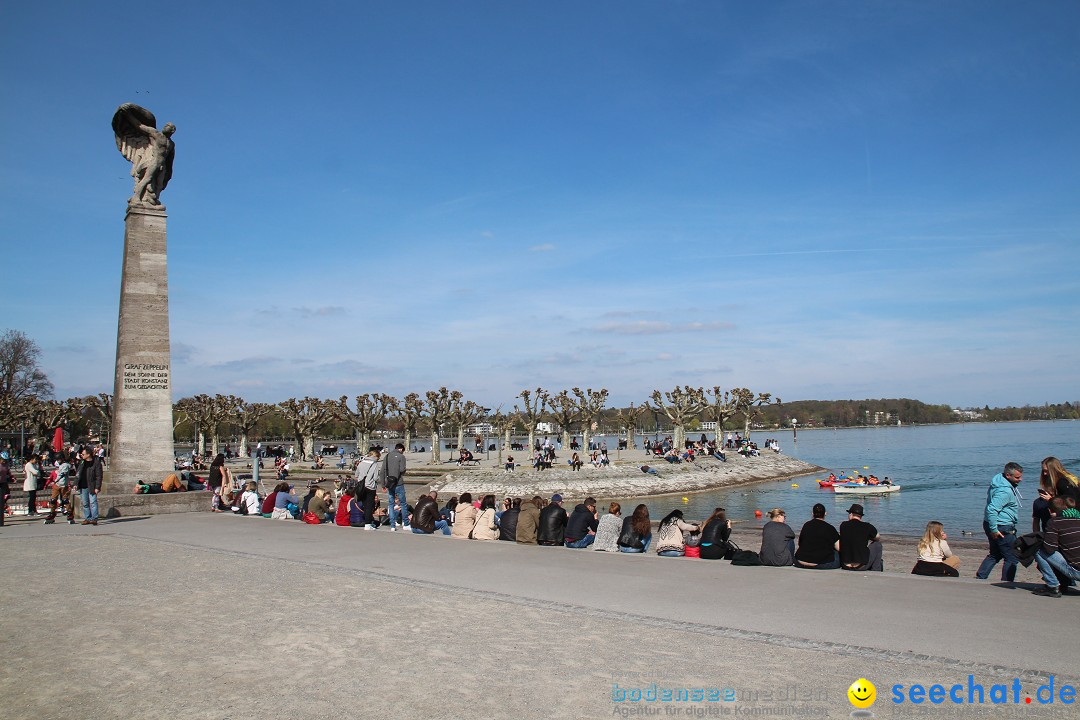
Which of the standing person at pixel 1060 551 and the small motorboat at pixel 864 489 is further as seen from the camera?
the small motorboat at pixel 864 489

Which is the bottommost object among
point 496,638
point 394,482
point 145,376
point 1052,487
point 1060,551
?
point 496,638

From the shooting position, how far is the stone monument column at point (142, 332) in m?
17.3

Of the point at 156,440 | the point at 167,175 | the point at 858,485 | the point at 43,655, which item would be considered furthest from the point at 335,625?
the point at 858,485

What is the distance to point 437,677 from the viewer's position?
565cm

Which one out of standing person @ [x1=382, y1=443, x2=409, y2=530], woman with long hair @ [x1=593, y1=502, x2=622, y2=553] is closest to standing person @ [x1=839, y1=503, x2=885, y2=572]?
woman with long hair @ [x1=593, y1=502, x2=622, y2=553]

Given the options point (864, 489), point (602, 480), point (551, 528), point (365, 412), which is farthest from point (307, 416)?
point (551, 528)

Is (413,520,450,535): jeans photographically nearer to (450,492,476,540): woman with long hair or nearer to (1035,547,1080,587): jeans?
(450,492,476,540): woman with long hair

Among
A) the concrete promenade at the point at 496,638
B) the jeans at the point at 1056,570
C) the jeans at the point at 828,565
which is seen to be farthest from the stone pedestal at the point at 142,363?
the jeans at the point at 1056,570

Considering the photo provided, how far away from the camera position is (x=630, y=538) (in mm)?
12047

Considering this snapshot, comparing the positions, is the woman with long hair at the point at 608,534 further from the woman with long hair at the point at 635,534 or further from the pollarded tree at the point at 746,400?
the pollarded tree at the point at 746,400

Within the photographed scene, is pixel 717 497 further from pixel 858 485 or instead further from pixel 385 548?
pixel 385 548

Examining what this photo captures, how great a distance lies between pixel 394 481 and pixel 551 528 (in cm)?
375

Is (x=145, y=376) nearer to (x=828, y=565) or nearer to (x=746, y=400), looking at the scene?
(x=828, y=565)

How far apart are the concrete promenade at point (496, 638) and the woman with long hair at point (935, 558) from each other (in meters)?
0.78
